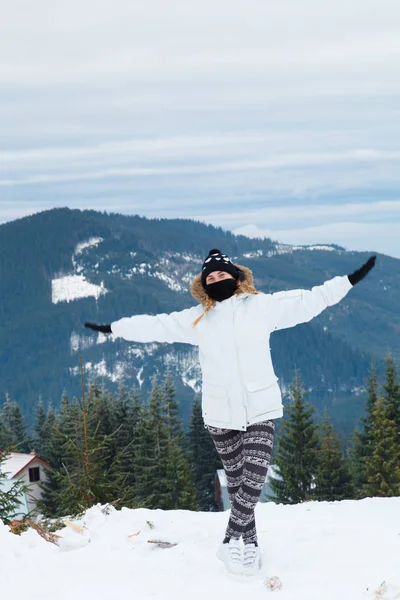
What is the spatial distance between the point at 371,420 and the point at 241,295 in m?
26.8

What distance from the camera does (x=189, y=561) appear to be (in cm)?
723

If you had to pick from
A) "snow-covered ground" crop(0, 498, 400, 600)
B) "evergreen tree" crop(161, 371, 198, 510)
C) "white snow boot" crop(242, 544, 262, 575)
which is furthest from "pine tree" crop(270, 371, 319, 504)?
"white snow boot" crop(242, 544, 262, 575)

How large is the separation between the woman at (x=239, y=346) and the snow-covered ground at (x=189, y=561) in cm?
46

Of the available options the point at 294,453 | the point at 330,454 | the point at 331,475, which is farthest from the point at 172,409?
the point at 331,475

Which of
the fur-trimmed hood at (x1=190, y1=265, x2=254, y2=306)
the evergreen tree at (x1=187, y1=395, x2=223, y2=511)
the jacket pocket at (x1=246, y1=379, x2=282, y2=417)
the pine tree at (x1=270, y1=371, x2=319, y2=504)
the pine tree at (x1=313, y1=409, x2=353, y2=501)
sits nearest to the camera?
the jacket pocket at (x1=246, y1=379, x2=282, y2=417)

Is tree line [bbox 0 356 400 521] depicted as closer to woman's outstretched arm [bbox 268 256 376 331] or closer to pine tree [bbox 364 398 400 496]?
pine tree [bbox 364 398 400 496]

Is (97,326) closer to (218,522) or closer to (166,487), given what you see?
(218,522)

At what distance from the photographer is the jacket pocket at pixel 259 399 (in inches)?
262

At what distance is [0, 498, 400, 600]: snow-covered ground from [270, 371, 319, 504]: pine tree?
24692 millimetres

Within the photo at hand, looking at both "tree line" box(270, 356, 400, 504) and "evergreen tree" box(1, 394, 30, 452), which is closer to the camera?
"tree line" box(270, 356, 400, 504)

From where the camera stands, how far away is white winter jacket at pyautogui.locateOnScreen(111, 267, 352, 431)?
21.9ft

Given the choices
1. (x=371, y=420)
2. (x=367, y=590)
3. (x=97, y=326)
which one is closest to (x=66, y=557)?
(x=97, y=326)

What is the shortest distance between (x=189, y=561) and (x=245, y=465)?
A: 1.27 meters

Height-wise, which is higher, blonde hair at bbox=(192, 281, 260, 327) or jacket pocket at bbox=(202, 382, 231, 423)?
blonde hair at bbox=(192, 281, 260, 327)
